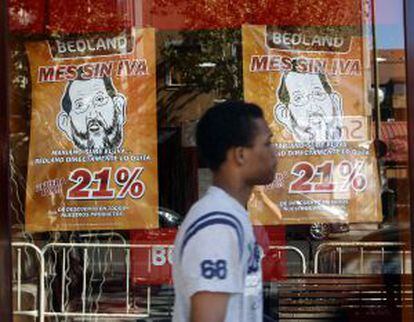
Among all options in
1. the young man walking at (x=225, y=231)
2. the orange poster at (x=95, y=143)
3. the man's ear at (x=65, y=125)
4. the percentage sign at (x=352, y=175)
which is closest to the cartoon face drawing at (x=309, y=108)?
the percentage sign at (x=352, y=175)

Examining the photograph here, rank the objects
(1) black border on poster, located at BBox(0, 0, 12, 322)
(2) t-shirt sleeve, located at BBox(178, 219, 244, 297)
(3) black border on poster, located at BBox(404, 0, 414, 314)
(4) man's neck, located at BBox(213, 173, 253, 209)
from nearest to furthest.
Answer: (2) t-shirt sleeve, located at BBox(178, 219, 244, 297) → (4) man's neck, located at BBox(213, 173, 253, 209) → (3) black border on poster, located at BBox(404, 0, 414, 314) → (1) black border on poster, located at BBox(0, 0, 12, 322)

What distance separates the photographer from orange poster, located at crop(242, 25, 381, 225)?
14.6 feet

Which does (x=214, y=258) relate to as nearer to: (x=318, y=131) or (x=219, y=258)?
(x=219, y=258)

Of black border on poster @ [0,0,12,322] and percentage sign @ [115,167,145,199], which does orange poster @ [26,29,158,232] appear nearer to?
percentage sign @ [115,167,145,199]

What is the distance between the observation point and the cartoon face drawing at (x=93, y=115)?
4547mm

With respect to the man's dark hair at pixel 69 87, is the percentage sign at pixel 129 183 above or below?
below

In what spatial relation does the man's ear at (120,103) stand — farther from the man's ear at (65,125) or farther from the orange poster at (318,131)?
the orange poster at (318,131)

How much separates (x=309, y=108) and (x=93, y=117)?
1154mm

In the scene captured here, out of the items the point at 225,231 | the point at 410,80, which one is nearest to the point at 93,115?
the point at 410,80

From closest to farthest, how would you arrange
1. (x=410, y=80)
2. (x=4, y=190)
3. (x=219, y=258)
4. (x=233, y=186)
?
(x=219, y=258)
(x=233, y=186)
(x=410, y=80)
(x=4, y=190)

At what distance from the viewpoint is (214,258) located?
91.5 inches

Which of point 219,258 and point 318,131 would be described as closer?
point 219,258

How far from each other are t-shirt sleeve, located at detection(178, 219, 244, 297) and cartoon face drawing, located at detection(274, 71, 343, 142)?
2.16 m

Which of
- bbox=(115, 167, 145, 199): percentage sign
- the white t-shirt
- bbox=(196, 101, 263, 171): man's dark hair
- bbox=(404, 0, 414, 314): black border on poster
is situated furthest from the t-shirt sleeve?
bbox=(115, 167, 145, 199): percentage sign
